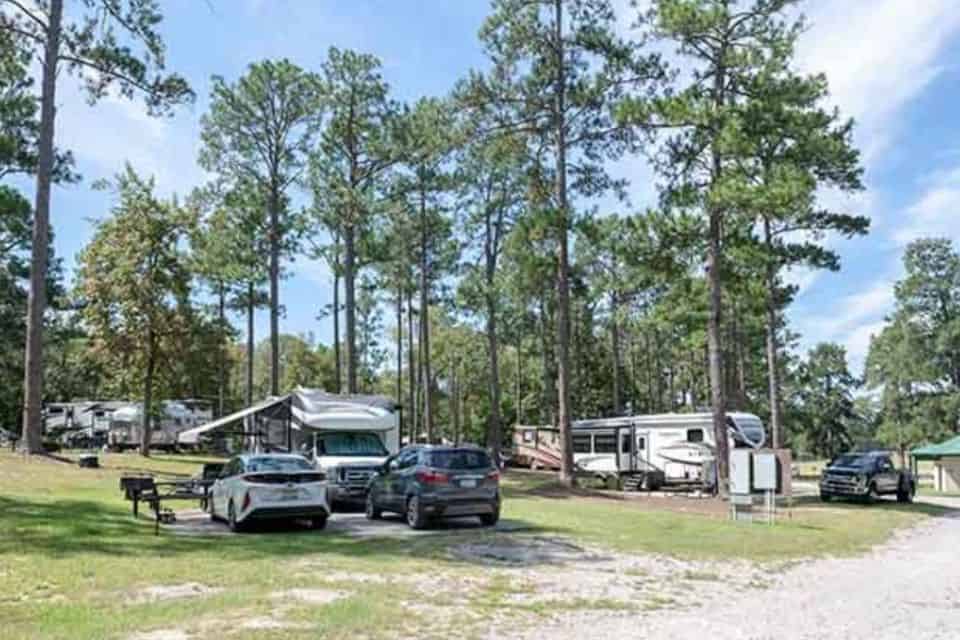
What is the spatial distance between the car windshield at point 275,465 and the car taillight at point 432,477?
1890mm

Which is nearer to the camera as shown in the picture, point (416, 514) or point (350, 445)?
point (416, 514)

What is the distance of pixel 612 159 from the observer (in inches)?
1044

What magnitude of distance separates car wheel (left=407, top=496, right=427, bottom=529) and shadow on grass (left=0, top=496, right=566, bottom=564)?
11.5 inches

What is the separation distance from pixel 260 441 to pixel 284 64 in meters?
16.5

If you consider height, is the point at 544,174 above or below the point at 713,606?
above

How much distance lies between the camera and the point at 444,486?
1522cm

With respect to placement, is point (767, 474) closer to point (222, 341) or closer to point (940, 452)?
point (940, 452)

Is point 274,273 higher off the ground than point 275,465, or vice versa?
point 274,273

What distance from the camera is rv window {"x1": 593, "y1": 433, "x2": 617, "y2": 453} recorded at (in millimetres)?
33125

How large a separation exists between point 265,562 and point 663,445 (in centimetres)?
2166

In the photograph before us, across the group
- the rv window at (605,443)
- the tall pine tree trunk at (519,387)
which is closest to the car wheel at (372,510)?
the rv window at (605,443)

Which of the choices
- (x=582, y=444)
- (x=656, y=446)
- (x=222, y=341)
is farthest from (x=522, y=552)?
(x=222, y=341)

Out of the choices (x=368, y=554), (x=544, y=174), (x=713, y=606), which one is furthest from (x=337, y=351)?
(x=713, y=606)

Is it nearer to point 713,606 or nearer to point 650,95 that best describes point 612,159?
point 650,95
